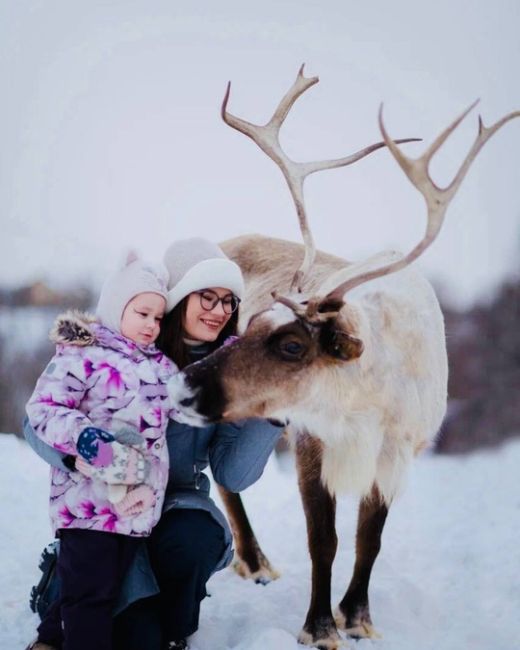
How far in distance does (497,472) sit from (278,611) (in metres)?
3.72

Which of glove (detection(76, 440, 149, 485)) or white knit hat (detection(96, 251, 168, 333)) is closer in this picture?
glove (detection(76, 440, 149, 485))

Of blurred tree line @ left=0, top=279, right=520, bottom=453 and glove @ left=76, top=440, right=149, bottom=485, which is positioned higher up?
glove @ left=76, top=440, right=149, bottom=485

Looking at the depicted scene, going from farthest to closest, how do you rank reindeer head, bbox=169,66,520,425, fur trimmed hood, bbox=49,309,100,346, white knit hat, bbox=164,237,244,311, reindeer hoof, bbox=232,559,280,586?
reindeer hoof, bbox=232,559,280,586, white knit hat, bbox=164,237,244,311, reindeer head, bbox=169,66,520,425, fur trimmed hood, bbox=49,309,100,346

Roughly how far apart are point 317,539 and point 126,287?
143cm

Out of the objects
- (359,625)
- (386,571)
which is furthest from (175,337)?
(386,571)

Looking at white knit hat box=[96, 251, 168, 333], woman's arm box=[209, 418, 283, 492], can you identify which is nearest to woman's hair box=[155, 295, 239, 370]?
white knit hat box=[96, 251, 168, 333]

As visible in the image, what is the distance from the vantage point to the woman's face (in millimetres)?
2826

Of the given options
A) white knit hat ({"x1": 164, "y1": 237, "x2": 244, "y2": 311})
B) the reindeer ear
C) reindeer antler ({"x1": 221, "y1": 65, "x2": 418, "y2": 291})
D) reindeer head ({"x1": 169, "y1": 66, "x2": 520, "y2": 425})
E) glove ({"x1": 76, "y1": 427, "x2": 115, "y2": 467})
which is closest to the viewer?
glove ({"x1": 76, "y1": 427, "x2": 115, "y2": 467})

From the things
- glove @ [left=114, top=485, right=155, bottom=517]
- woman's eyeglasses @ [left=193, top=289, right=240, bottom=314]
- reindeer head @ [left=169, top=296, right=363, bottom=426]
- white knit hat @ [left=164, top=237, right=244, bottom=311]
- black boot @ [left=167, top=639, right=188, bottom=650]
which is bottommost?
black boot @ [left=167, top=639, right=188, bottom=650]

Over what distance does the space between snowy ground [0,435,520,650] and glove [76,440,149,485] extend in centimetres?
89

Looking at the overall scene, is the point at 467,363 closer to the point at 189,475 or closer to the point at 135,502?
the point at 189,475

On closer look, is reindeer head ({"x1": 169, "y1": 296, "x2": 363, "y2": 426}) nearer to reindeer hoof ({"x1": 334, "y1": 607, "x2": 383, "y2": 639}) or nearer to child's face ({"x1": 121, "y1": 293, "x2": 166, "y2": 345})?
child's face ({"x1": 121, "y1": 293, "x2": 166, "y2": 345})

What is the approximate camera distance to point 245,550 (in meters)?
3.98

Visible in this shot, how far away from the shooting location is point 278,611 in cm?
328
